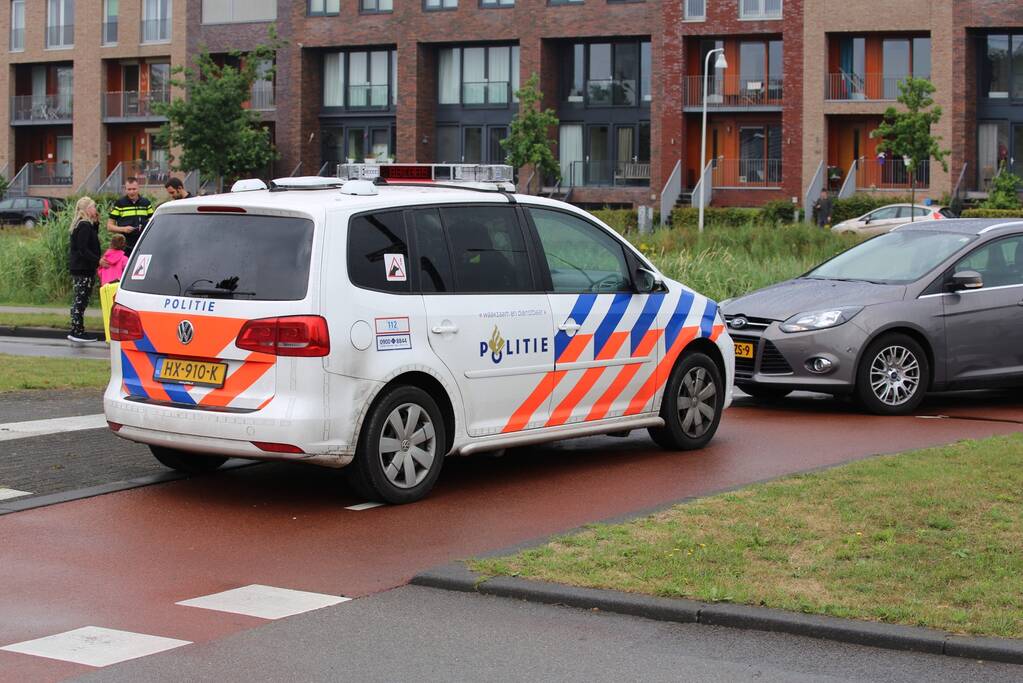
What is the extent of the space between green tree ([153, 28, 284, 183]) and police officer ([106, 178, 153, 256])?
133ft

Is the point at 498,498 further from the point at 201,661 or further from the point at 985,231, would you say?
the point at 985,231

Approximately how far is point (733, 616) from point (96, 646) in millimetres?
2521

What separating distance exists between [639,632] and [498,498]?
2987 millimetres

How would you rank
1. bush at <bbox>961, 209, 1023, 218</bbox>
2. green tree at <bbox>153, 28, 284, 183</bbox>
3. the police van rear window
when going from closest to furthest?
the police van rear window, bush at <bbox>961, 209, 1023, 218</bbox>, green tree at <bbox>153, 28, 284, 183</bbox>

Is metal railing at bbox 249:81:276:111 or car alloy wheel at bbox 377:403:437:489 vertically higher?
metal railing at bbox 249:81:276:111

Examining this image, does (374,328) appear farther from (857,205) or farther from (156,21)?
(156,21)

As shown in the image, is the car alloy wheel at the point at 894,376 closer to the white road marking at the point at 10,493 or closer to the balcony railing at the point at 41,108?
the white road marking at the point at 10,493

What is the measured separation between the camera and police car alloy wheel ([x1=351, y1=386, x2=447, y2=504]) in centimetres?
845

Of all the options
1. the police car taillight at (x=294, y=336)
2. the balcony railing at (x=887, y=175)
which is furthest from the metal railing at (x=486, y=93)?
the police car taillight at (x=294, y=336)

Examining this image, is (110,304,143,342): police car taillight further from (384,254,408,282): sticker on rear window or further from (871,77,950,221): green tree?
(871,77,950,221): green tree

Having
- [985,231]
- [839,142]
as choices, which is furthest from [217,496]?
[839,142]

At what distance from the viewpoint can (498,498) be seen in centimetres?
905

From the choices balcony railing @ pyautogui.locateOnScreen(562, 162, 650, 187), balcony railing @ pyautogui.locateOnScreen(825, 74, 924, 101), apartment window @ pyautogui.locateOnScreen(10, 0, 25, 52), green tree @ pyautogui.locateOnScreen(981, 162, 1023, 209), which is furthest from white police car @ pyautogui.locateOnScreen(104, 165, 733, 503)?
apartment window @ pyautogui.locateOnScreen(10, 0, 25, 52)

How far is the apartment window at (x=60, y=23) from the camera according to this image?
68.7 metres
